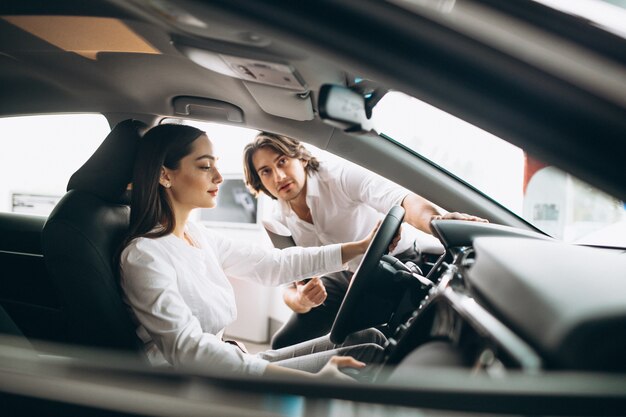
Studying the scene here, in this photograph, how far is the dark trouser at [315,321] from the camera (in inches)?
81.0

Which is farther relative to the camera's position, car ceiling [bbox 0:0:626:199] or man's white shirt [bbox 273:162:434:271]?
man's white shirt [bbox 273:162:434:271]

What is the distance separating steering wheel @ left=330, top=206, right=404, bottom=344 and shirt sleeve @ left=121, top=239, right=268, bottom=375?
247 millimetres

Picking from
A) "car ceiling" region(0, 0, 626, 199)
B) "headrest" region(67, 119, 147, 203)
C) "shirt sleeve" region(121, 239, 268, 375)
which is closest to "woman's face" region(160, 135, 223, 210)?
"headrest" region(67, 119, 147, 203)

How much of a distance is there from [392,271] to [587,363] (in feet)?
2.66

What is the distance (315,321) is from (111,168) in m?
1.15

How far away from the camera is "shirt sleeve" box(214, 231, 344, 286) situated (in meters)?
1.65

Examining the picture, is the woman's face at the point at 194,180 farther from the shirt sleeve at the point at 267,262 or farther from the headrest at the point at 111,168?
the shirt sleeve at the point at 267,262

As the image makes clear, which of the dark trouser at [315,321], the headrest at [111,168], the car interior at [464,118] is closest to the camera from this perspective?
the car interior at [464,118]

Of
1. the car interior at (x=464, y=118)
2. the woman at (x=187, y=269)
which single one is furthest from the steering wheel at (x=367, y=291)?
the car interior at (x=464, y=118)

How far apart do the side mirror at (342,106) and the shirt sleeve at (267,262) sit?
0.96 meters

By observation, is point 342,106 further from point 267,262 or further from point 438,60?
point 267,262

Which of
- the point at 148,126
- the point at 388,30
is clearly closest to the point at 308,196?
the point at 148,126

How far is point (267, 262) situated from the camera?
1690 mm

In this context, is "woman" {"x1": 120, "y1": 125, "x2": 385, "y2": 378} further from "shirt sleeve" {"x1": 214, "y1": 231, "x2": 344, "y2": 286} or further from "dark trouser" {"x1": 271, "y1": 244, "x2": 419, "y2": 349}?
"dark trouser" {"x1": 271, "y1": 244, "x2": 419, "y2": 349}
